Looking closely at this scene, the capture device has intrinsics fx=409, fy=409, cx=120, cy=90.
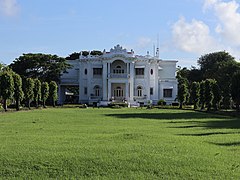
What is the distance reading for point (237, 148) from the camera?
469 inches

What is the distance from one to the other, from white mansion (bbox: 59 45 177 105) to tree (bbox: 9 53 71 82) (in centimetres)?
516

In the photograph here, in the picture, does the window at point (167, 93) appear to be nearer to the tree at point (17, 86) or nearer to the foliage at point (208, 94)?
the foliage at point (208, 94)

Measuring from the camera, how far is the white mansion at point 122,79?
72.2 meters

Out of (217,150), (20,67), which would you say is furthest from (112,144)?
(20,67)

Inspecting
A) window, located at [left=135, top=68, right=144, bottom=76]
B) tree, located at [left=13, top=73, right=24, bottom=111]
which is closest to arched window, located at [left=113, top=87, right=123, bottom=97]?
window, located at [left=135, top=68, right=144, bottom=76]

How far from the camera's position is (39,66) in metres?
70.0

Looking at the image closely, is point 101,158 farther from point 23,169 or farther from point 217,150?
point 217,150

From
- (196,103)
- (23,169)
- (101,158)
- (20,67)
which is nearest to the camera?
(23,169)

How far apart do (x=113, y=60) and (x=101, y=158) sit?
6361cm

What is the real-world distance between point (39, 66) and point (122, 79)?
14.5 meters

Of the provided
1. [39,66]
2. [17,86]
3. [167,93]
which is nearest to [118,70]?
[167,93]

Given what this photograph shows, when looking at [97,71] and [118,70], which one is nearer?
[97,71]

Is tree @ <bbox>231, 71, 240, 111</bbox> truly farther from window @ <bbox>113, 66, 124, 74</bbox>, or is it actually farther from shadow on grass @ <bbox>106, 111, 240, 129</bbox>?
window @ <bbox>113, 66, 124, 74</bbox>

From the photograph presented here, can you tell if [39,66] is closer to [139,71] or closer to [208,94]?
[139,71]
